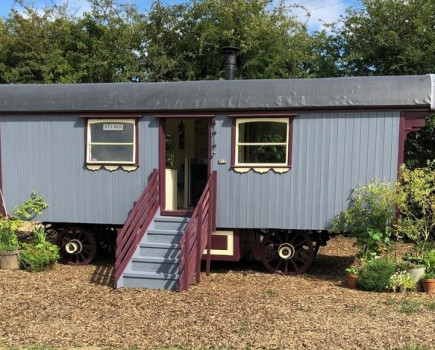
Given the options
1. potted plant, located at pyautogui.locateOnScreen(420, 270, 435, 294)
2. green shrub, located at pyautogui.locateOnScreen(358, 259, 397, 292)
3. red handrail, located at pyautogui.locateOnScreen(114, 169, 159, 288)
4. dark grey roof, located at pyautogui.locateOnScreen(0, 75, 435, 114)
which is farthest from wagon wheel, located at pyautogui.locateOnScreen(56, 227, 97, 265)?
potted plant, located at pyautogui.locateOnScreen(420, 270, 435, 294)

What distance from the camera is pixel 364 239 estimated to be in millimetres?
7090

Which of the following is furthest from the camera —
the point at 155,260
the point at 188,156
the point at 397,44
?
the point at 397,44

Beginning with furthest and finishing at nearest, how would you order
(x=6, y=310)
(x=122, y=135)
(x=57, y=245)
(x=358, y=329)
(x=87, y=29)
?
(x=87, y=29) → (x=57, y=245) → (x=122, y=135) → (x=6, y=310) → (x=358, y=329)

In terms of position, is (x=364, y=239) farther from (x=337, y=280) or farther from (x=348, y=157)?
(x=348, y=157)

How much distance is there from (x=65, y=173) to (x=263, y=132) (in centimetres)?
365

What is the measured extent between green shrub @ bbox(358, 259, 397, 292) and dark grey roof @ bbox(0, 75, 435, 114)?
7.90 ft

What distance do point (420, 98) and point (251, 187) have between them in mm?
2949

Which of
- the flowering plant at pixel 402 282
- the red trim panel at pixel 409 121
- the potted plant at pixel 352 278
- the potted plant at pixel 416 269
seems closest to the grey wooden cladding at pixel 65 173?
the potted plant at pixel 352 278

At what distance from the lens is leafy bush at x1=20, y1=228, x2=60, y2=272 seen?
788 cm

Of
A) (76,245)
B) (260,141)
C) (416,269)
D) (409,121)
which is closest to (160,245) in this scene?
(76,245)

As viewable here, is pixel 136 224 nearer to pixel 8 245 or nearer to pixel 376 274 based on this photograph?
pixel 8 245

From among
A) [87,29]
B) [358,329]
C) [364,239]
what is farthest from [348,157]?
[87,29]

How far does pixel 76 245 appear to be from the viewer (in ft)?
28.2

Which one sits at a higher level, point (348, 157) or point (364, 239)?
point (348, 157)
